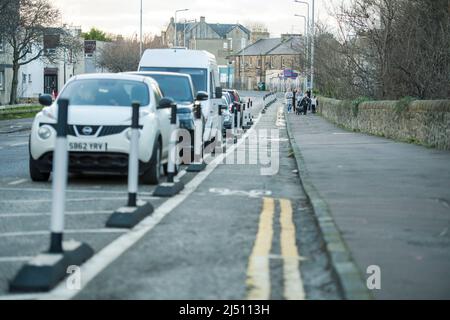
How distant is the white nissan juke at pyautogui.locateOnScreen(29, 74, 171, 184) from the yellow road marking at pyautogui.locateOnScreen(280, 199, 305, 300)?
310cm

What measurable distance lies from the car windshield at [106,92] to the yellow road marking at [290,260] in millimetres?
4237

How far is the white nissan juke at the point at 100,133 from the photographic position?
1261 cm

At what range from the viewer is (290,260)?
24.2 feet

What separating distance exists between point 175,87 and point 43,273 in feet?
42.9

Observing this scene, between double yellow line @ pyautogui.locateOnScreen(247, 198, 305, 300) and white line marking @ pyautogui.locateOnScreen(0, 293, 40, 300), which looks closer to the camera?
white line marking @ pyautogui.locateOnScreen(0, 293, 40, 300)

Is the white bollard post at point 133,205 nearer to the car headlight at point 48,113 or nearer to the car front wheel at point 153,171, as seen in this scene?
the car front wheel at point 153,171

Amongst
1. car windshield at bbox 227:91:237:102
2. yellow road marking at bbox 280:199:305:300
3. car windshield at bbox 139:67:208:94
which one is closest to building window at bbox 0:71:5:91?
car windshield at bbox 227:91:237:102

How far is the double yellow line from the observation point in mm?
6166

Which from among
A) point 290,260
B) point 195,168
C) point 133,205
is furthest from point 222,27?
point 290,260

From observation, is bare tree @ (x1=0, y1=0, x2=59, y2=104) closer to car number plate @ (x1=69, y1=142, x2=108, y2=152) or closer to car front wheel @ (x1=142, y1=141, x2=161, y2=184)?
car front wheel @ (x1=142, y1=141, x2=161, y2=184)

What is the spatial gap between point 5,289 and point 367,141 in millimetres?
20171

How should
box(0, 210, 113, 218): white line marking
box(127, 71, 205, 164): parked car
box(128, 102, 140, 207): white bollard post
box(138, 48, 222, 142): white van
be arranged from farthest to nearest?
1. box(138, 48, 222, 142): white van
2. box(127, 71, 205, 164): parked car
3. box(0, 210, 113, 218): white line marking
4. box(128, 102, 140, 207): white bollard post

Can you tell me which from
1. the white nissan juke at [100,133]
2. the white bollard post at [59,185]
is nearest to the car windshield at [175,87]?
the white nissan juke at [100,133]

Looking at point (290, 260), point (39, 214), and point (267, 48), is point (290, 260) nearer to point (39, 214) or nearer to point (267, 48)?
point (39, 214)
